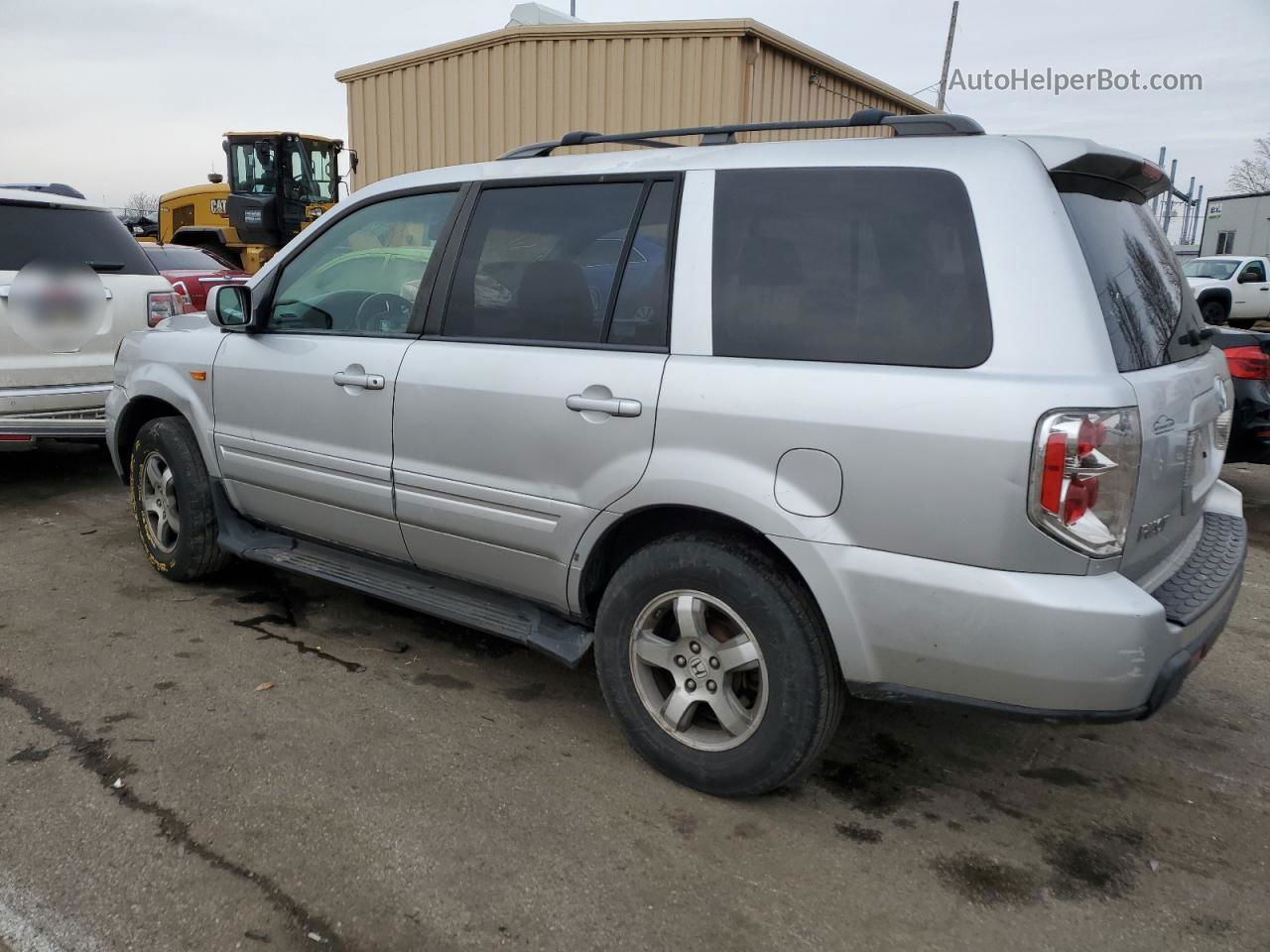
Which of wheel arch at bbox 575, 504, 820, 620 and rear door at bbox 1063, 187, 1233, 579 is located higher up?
rear door at bbox 1063, 187, 1233, 579

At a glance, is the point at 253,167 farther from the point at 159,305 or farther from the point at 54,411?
the point at 54,411

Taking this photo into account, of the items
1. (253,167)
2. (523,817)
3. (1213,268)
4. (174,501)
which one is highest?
(253,167)

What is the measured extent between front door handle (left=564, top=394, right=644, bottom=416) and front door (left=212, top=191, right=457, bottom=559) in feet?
2.69

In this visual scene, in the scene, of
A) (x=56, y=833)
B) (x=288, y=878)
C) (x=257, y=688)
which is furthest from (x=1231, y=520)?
(x=56, y=833)

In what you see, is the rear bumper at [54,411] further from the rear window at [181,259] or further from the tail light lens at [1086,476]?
the tail light lens at [1086,476]

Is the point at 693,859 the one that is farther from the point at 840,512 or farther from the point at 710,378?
the point at 710,378

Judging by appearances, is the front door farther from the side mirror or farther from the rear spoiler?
the rear spoiler

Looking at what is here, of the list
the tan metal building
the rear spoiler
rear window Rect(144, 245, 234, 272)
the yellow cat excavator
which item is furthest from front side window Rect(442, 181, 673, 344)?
the yellow cat excavator

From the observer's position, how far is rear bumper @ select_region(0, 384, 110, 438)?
17.9ft

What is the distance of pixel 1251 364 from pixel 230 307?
578 centimetres

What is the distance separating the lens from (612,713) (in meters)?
3.01

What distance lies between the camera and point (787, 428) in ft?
8.20

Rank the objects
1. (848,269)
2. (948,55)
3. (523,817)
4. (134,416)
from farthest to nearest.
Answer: (948,55) → (134,416) → (523,817) → (848,269)

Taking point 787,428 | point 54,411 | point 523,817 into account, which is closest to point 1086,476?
point 787,428
